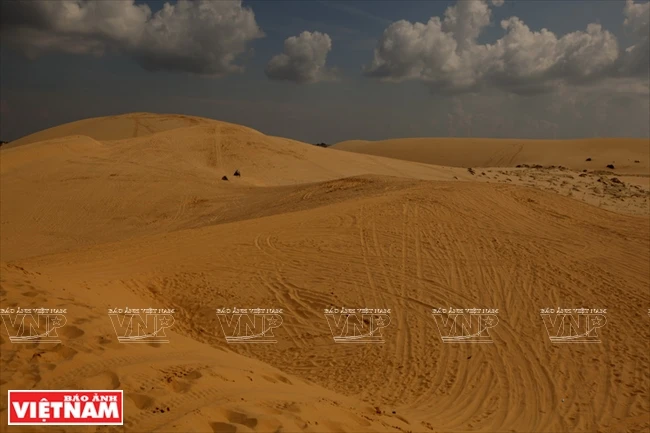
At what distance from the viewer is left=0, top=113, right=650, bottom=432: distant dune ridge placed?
439 centimetres

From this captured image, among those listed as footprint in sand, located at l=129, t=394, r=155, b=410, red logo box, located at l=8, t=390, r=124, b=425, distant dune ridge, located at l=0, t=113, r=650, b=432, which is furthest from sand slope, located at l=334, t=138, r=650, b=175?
red logo box, located at l=8, t=390, r=124, b=425

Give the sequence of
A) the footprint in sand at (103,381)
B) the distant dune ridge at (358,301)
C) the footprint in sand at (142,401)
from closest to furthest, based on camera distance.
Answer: the footprint in sand at (142,401)
the footprint in sand at (103,381)
the distant dune ridge at (358,301)

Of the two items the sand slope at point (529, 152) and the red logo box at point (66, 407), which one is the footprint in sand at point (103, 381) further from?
the sand slope at point (529, 152)

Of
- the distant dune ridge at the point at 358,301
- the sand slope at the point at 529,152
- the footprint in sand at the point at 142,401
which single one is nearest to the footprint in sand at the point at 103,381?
the distant dune ridge at the point at 358,301

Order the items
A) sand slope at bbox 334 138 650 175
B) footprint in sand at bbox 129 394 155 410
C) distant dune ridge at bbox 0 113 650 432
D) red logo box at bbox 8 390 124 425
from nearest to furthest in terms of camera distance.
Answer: red logo box at bbox 8 390 124 425
footprint in sand at bbox 129 394 155 410
distant dune ridge at bbox 0 113 650 432
sand slope at bbox 334 138 650 175

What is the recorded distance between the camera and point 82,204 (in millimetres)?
21406

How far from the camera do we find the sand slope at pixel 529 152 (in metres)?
46.8

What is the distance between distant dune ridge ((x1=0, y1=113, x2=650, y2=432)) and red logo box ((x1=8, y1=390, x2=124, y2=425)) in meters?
0.09

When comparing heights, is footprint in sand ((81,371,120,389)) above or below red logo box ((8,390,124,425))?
above

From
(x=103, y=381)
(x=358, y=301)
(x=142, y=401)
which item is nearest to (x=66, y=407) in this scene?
(x=103, y=381)

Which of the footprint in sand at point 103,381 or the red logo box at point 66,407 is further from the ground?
the footprint in sand at point 103,381

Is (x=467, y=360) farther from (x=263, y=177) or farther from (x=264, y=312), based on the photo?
(x=263, y=177)

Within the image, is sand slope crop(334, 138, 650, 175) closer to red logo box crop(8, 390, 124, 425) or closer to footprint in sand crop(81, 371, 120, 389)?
footprint in sand crop(81, 371, 120, 389)

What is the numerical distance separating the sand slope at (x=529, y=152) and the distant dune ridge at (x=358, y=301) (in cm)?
3116
